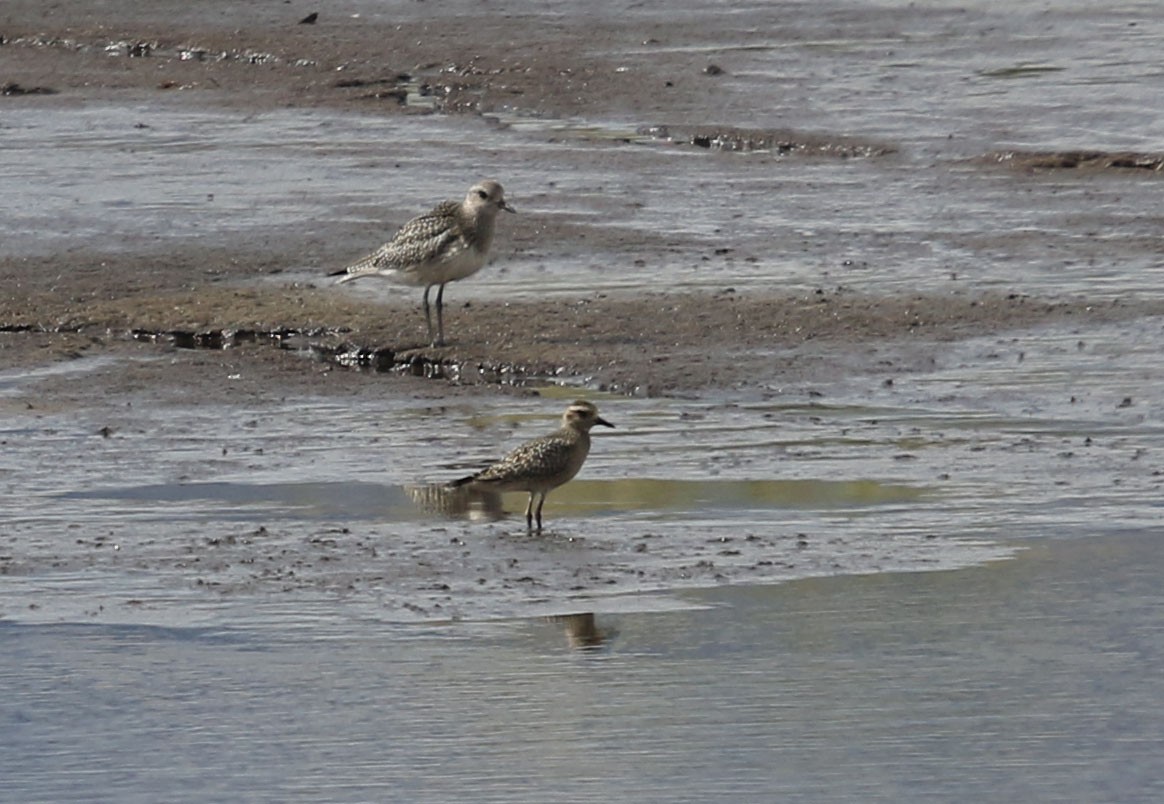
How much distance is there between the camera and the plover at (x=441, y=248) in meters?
13.3

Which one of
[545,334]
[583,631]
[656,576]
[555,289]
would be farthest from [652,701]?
[555,289]

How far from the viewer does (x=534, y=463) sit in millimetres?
9414

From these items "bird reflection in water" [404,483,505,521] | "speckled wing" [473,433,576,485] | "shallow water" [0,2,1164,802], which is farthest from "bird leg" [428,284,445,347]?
"speckled wing" [473,433,576,485]

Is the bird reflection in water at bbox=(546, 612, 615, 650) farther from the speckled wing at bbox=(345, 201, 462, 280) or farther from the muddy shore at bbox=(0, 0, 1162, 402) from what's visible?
the speckled wing at bbox=(345, 201, 462, 280)

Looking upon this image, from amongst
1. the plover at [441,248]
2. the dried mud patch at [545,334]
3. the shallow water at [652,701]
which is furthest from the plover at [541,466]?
the plover at [441,248]

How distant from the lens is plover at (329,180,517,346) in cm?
1327

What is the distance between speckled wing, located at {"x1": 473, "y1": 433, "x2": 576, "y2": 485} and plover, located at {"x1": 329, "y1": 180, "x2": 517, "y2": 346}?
3514 millimetres

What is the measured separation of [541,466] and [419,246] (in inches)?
161

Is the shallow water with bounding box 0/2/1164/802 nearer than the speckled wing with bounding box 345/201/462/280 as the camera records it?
Yes

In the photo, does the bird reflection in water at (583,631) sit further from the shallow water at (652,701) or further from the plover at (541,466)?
the plover at (541,466)

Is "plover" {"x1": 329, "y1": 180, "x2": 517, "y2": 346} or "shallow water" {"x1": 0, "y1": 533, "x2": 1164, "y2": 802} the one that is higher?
"plover" {"x1": 329, "y1": 180, "x2": 517, "y2": 346}

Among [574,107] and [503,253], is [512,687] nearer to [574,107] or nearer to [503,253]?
[503,253]

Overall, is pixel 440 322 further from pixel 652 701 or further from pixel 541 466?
pixel 652 701

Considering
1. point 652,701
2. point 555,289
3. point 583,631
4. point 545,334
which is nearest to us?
point 652,701
